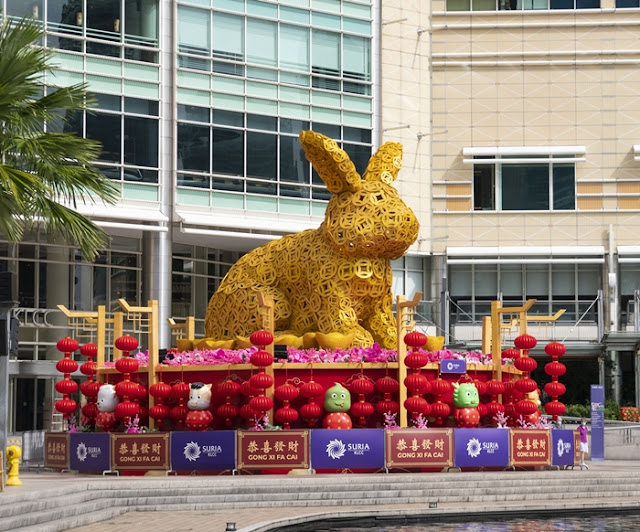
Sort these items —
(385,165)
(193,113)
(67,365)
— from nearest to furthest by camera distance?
(385,165), (67,365), (193,113)

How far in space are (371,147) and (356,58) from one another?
3.60 metres

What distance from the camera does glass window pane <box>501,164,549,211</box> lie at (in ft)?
180

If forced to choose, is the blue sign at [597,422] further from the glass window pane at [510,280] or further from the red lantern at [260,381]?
the glass window pane at [510,280]

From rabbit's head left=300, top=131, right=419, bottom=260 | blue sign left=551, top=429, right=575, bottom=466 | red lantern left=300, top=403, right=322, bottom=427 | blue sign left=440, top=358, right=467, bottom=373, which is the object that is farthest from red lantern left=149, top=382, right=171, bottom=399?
blue sign left=551, top=429, right=575, bottom=466

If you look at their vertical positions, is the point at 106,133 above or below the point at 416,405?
above

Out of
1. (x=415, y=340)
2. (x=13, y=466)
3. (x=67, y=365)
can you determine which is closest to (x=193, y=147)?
(x=67, y=365)

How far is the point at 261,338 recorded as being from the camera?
26.3m

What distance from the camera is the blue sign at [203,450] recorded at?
86.8 ft

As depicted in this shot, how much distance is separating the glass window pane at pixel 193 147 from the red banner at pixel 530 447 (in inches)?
788

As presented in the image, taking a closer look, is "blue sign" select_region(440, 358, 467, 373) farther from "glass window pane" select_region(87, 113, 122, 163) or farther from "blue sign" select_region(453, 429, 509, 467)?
"glass window pane" select_region(87, 113, 122, 163)

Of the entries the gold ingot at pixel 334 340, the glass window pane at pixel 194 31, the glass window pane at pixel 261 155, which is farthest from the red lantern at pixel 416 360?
the glass window pane at pixel 194 31

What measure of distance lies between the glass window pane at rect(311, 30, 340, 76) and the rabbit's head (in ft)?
65.1

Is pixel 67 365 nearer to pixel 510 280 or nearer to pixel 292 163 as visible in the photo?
pixel 292 163

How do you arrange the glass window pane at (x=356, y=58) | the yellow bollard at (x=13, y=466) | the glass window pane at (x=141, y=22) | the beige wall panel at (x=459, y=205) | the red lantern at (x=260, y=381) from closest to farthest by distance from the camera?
1. the yellow bollard at (x=13, y=466)
2. the red lantern at (x=260, y=381)
3. the glass window pane at (x=141, y=22)
4. the glass window pane at (x=356, y=58)
5. the beige wall panel at (x=459, y=205)
